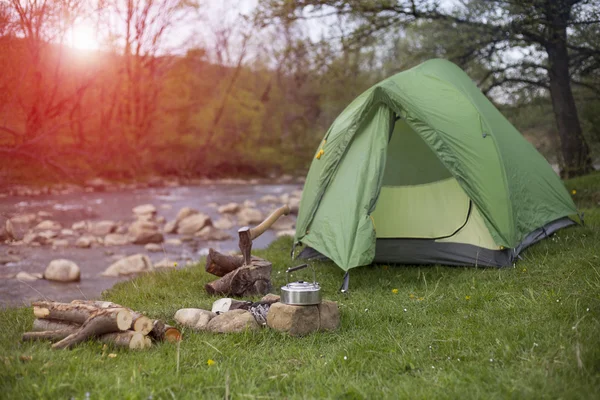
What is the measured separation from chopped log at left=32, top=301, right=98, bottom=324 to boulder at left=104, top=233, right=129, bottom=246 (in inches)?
285

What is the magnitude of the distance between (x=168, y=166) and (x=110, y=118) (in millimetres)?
5768

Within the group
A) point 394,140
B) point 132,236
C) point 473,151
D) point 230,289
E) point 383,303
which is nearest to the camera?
point 383,303

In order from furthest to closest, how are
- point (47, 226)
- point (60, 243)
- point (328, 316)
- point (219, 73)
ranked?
point (219, 73)
point (47, 226)
point (60, 243)
point (328, 316)

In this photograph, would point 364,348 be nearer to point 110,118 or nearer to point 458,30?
point 458,30

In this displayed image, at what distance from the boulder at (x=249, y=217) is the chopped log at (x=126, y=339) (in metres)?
9.86

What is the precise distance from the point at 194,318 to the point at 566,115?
8.59m

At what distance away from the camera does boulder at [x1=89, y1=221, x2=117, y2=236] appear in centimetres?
1168

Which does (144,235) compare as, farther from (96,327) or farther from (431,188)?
(96,327)

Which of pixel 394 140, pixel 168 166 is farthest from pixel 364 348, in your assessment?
pixel 168 166

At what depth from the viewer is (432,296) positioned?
4.71 m

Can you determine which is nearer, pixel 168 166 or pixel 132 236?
pixel 132 236

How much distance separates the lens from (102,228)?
11820mm

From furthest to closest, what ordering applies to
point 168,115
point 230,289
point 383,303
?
point 168,115 → point 230,289 → point 383,303

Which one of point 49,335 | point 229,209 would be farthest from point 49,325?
point 229,209
